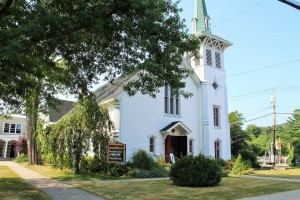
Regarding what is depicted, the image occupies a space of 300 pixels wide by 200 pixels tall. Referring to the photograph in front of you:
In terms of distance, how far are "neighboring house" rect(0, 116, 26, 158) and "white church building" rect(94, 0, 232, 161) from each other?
1255 inches

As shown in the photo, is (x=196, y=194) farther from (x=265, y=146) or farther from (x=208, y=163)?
(x=265, y=146)

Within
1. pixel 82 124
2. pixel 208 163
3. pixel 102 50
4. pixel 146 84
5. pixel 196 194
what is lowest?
pixel 196 194

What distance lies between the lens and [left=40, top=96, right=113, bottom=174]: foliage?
1919cm

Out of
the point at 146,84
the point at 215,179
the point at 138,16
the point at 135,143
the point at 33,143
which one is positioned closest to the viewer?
the point at 138,16

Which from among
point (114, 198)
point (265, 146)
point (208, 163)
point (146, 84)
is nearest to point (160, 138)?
point (208, 163)

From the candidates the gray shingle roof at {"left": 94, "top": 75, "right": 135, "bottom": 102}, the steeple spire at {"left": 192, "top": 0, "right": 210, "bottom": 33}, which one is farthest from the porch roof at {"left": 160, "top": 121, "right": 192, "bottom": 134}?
the steeple spire at {"left": 192, "top": 0, "right": 210, "bottom": 33}

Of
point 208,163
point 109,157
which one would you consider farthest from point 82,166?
point 208,163

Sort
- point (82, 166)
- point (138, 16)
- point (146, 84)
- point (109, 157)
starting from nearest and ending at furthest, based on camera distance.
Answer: point (138, 16)
point (146, 84)
point (109, 157)
point (82, 166)

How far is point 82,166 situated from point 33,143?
1206cm

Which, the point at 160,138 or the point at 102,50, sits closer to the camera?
the point at 102,50

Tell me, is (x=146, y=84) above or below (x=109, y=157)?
above

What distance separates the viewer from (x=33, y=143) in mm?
29891

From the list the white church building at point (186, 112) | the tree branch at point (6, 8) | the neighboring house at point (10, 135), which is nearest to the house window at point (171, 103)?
the white church building at point (186, 112)

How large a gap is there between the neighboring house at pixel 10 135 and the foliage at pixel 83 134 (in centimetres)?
3579
